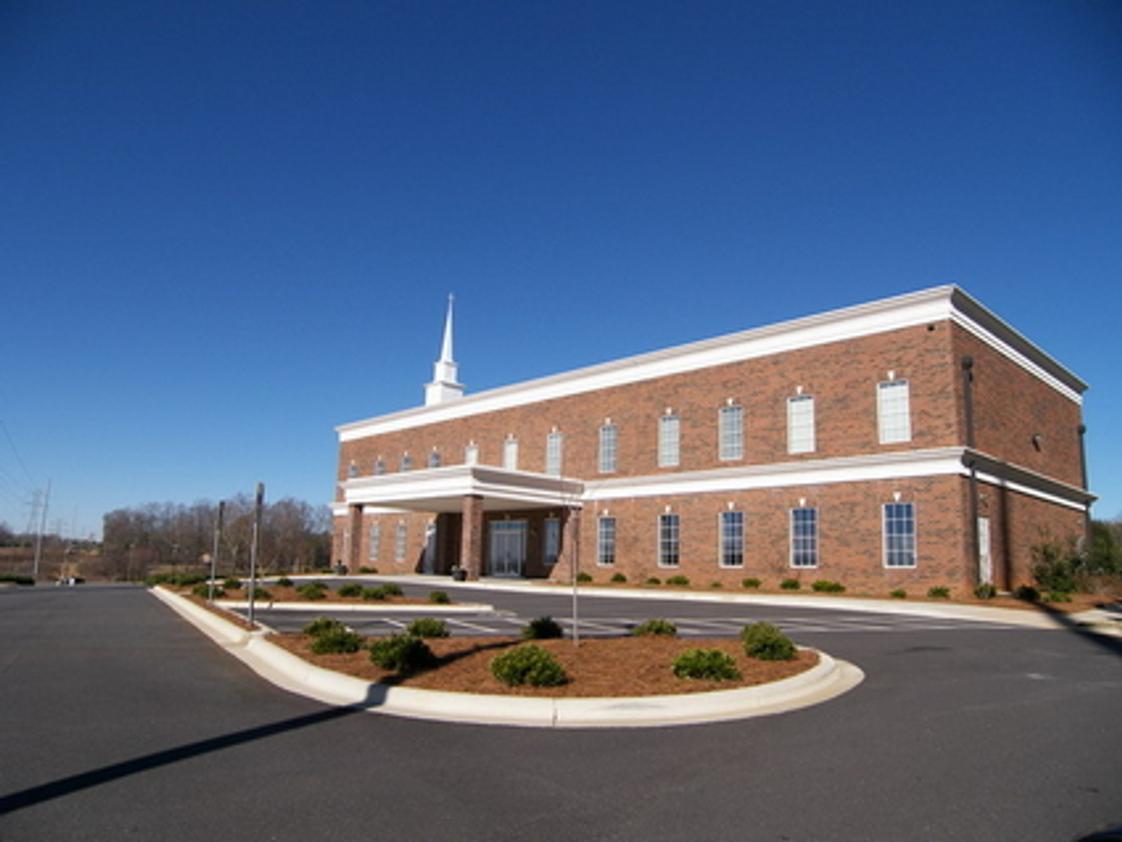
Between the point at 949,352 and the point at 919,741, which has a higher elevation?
the point at 949,352

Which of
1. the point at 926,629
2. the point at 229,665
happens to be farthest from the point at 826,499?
the point at 229,665

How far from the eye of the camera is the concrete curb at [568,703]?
815 centimetres

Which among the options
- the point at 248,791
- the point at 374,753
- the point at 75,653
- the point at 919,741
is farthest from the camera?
the point at 75,653

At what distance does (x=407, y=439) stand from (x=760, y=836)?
47.2m

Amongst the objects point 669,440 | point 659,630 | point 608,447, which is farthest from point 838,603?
point 608,447

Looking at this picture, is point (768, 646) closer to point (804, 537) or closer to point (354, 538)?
point (804, 537)

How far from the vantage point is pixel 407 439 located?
167 ft

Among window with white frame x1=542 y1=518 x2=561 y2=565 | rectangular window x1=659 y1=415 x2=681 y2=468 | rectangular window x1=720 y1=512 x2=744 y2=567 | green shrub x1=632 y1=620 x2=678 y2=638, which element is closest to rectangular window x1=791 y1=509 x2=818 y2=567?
rectangular window x1=720 y1=512 x2=744 y2=567

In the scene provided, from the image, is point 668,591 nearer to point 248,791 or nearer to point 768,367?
point 768,367

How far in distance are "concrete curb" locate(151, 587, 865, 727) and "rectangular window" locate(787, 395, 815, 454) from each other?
20.5 metres

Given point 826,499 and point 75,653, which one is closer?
point 75,653

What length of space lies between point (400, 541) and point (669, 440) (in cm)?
2026

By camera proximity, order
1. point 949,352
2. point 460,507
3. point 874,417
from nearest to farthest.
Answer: point 949,352
point 874,417
point 460,507

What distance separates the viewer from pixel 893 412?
2789 centimetres
